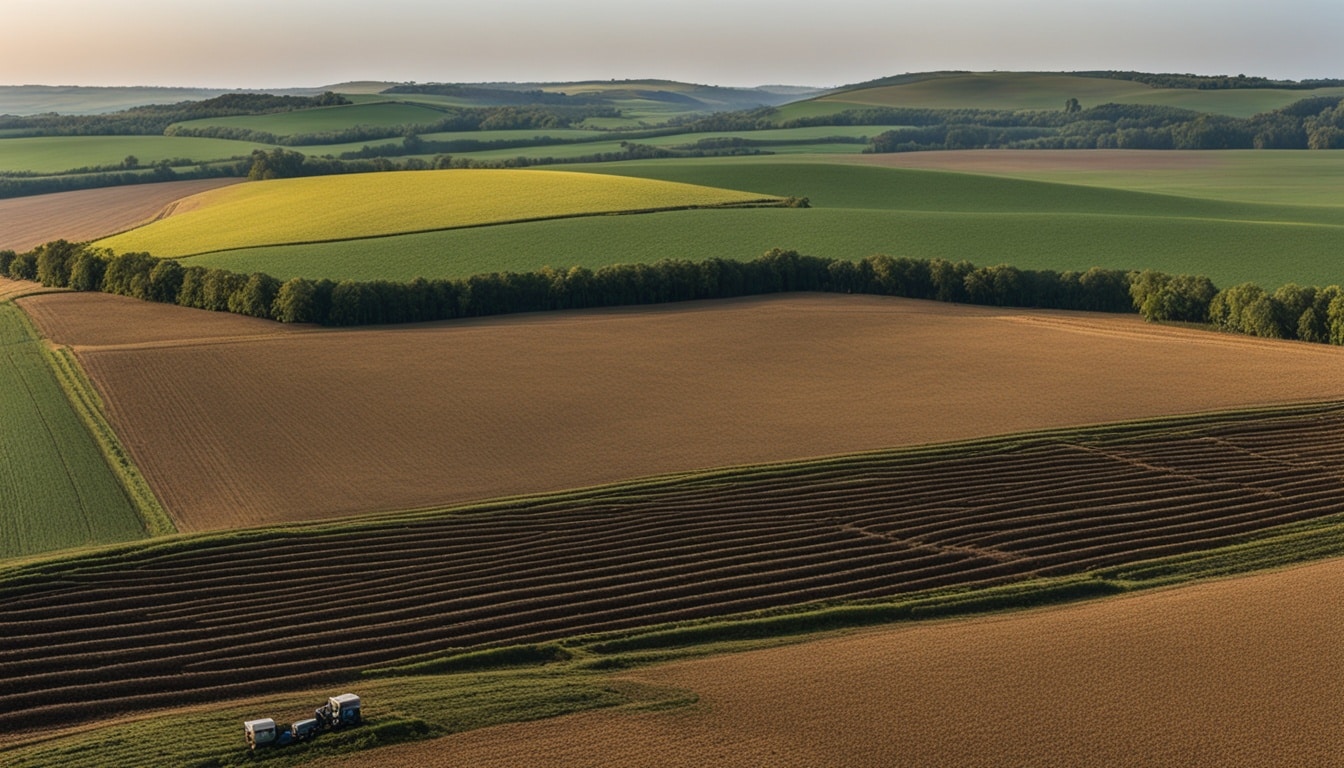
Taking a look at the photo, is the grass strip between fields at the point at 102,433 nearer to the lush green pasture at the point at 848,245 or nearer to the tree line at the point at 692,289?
the tree line at the point at 692,289

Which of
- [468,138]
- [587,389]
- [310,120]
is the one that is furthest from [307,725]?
[310,120]

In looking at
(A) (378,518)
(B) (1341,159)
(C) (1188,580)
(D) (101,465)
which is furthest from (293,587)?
(B) (1341,159)

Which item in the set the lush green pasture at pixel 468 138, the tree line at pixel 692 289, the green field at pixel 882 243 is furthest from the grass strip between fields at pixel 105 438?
the lush green pasture at pixel 468 138

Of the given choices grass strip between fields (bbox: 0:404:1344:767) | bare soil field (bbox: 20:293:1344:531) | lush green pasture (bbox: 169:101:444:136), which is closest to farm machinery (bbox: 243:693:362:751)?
grass strip between fields (bbox: 0:404:1344:767)

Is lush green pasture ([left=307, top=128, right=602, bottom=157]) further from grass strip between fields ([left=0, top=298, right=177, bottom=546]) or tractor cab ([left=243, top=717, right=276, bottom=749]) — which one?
tractor cab ([left=243, top=717, right=276, bottom=749])

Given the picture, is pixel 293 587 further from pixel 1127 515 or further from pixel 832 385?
pixel 832 385

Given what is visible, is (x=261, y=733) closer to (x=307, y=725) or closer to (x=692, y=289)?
(x=307, y=725)
